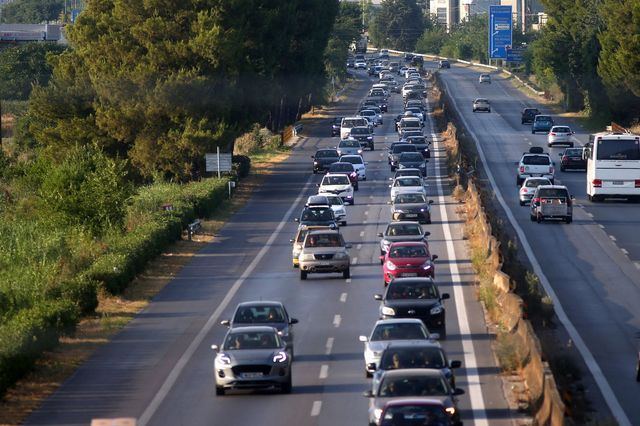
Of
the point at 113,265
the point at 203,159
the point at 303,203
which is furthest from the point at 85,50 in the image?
the point at 113,265

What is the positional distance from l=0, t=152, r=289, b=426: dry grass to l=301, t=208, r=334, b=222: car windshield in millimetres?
4089

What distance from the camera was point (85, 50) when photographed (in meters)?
68.4

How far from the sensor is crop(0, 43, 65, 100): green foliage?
410ft

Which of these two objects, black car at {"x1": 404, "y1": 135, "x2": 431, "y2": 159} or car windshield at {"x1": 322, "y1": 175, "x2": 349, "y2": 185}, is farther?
black car at {"x1": 404, "y1": 135, "x2": 431, "y2": 159}

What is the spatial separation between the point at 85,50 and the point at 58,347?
41.5m

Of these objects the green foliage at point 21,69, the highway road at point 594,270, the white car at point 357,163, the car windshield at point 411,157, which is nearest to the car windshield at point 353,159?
the white car at point 357,163

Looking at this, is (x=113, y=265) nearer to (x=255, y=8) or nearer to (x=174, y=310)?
(x=174, y=310)

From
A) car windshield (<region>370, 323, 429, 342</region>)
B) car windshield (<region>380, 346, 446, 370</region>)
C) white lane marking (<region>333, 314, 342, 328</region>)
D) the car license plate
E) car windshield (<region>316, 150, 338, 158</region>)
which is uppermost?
car windshield (<region>380, 346, 446, 370</region>)

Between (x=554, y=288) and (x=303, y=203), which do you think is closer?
(x=554, y=288)

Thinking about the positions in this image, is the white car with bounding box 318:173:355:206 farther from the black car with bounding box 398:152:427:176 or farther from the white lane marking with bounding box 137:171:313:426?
the black car with bounding box 398:152:427:176

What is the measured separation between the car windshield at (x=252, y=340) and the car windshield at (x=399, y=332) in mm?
2055

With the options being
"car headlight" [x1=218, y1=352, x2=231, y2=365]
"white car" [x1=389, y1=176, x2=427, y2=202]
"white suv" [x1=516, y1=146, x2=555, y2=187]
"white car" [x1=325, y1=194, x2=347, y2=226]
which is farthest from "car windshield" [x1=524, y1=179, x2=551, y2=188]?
"car headlight" [x1=218, y1=352, x2=231, y2=365]

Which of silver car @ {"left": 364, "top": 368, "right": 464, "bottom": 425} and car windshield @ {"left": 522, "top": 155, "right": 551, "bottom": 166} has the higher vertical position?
silver car @ {"left": 364, "top": 368, "right": 464, "bottom": 425}

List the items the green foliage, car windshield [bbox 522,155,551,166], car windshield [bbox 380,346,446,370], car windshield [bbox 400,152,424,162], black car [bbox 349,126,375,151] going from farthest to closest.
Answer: the green foliage
black car [bbox 349,126,375,151]
car windshield [bbox 400,152,424,162]
car windshield [bbox 522,155,551,166]
car windshield [bbox 380,346,446,370]
